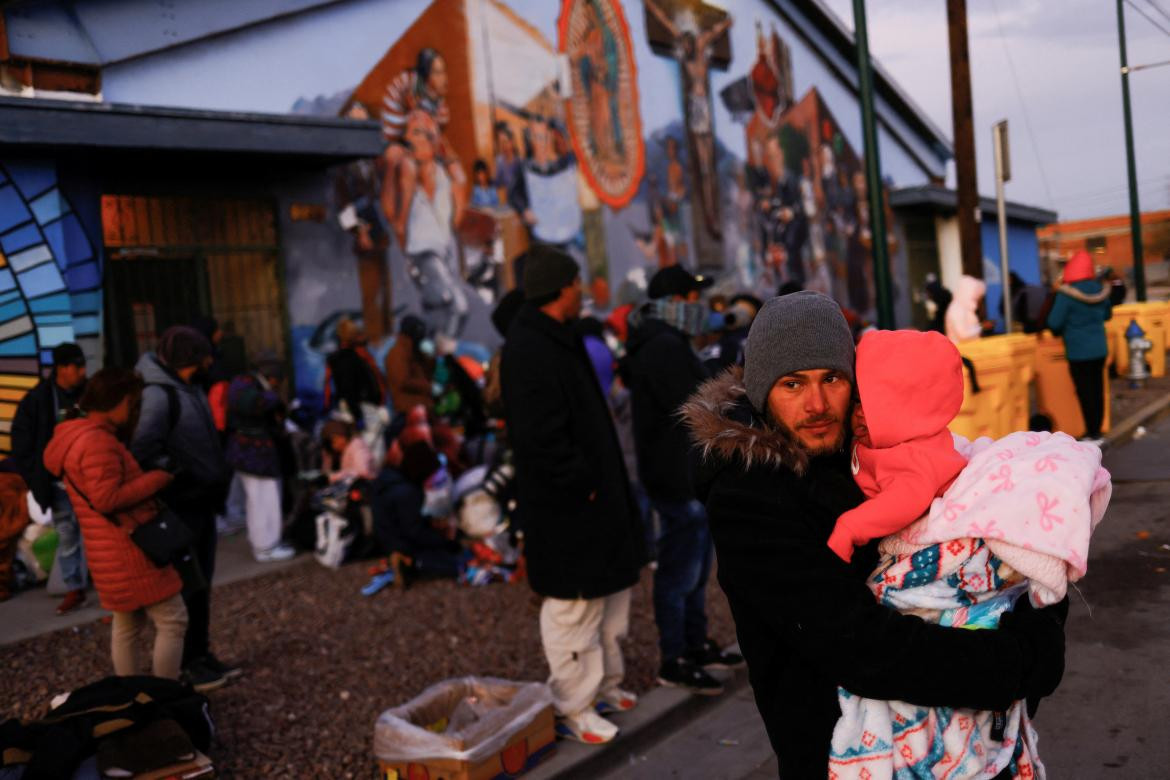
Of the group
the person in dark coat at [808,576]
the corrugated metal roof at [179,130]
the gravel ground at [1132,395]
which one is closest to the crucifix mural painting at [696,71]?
the gravel ground at [1132,395]

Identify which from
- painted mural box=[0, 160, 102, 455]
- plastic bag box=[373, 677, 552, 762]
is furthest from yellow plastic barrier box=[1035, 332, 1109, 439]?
painted mural box=[0, 160, 102, 455]

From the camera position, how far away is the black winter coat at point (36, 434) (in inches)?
265

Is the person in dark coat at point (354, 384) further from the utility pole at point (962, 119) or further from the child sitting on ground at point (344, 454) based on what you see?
the utility pole at point (962, 119)

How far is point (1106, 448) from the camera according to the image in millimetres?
9875

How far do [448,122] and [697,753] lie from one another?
9.39 metres

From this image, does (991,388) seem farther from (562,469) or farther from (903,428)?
(903,428)

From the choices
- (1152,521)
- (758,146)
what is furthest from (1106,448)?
(758,146)

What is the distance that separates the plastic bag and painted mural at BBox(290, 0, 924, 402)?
6.55m

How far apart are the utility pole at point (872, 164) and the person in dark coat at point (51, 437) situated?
597 centimetres

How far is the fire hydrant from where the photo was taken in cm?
1484

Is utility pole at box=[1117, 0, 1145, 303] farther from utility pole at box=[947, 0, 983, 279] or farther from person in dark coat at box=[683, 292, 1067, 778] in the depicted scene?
person in dark coat at box=[683, 292, 1067, 778]

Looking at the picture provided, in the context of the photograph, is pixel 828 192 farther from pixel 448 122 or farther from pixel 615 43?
pixel 448 122

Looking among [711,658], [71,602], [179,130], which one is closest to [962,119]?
[179,130]

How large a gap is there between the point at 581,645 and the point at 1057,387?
7.65 m
